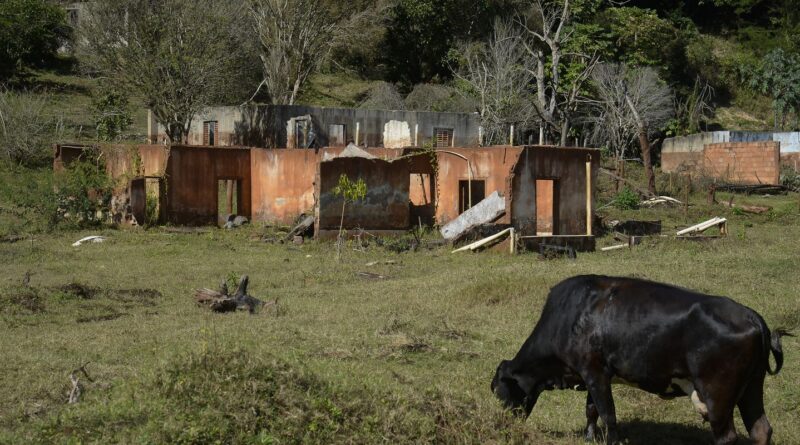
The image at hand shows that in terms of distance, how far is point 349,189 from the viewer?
24.1 m

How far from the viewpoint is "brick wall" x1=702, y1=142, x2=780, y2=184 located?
130 ft

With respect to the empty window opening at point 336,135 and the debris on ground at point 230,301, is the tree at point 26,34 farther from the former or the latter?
the debris on ground at point 230,301

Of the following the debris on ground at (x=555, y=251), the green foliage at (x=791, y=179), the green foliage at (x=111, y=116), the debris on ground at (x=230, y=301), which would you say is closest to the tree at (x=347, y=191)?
the debris on ground at (x=555, y=251)

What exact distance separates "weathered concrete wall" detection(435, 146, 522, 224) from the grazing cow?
15640 mm

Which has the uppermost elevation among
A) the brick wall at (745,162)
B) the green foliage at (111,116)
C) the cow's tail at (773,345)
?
the green foliage at (111,116)

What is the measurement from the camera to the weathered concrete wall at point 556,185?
24.1 meters

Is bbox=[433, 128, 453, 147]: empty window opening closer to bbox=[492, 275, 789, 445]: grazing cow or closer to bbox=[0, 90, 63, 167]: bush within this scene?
bbox=[0, 90, 63, 167]: bush

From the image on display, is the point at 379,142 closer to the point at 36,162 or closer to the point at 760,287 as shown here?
the point at 36,162

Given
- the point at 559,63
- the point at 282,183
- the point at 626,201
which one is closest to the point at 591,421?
the point at 282,183

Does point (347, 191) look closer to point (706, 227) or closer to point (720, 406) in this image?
point (706, 227)

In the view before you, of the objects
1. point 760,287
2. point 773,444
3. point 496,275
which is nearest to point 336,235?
point 496,275

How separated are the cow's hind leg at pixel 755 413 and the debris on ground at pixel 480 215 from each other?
1609 centimetres

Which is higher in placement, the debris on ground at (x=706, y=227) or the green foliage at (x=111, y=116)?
the green foliage at (x=111, y=116)

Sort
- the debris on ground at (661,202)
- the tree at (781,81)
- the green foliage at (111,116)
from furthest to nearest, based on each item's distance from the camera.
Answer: the tree at (781,81) → the green foliage at (111,116) → the debris on ground at (661,202)
